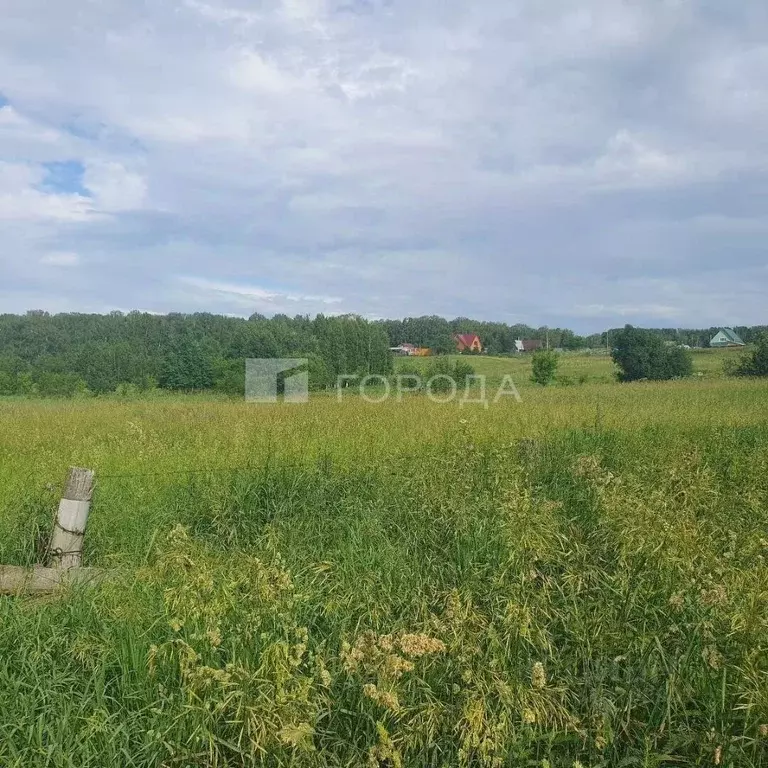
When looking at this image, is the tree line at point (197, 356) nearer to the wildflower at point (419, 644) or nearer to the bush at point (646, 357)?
the bush at point (646, 357)

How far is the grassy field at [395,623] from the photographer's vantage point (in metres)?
2.53

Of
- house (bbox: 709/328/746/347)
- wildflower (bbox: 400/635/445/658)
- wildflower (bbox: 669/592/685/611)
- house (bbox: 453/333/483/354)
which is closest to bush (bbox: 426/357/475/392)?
wildflower (bbox: 669/592/685/611)

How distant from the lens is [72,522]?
4203 millimetres

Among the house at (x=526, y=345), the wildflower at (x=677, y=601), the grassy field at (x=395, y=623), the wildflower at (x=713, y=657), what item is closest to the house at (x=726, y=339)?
the house at (x=526, y=345)

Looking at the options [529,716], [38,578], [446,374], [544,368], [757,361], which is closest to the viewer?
[529,716]

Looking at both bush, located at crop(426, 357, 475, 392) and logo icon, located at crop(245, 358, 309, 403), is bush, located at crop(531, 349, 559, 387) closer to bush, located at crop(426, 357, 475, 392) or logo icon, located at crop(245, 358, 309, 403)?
bush, located at crop(426, 357, 475, 392)

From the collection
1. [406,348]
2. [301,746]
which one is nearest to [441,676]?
[301,746]

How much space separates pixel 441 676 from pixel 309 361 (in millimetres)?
32358

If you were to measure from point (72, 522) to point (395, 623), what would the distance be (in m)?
2.40

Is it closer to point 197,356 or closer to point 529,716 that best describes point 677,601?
point 529,716

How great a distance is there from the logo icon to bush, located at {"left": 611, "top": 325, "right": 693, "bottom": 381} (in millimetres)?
25327

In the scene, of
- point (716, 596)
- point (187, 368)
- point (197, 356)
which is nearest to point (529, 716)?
point (716, 596)

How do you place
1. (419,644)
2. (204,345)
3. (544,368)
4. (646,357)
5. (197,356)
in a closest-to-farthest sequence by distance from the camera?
1. (419,644)
2. (544,368)
3. (646,357)
4. (197,356)
5. (204,345)

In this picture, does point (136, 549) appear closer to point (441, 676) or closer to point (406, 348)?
point (441, 676)
